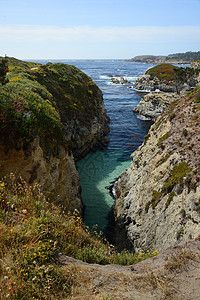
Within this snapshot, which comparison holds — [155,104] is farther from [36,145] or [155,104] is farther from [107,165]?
[36,145]

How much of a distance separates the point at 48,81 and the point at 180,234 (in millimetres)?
31960

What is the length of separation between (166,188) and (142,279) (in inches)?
356

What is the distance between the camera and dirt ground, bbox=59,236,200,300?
5090 millimetres

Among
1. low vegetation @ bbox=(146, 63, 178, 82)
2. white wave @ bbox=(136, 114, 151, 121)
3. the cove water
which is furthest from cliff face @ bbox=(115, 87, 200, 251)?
low vegetation @ bbox=(146, 63, 178, 82)

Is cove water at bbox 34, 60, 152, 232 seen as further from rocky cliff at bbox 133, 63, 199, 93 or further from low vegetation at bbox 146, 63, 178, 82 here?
low vegetation at bbox 146, 63, 178, 82

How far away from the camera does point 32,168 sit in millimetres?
13758

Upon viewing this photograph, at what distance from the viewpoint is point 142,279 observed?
5715mm

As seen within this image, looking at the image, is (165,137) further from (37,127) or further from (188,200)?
(37,127)

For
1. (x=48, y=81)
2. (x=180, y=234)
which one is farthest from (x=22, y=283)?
(x=48, y=81)

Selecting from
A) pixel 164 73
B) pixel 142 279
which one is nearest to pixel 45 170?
pixel 142 279

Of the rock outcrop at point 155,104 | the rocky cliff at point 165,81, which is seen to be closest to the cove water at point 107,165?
the rock outcrop at point 155,104

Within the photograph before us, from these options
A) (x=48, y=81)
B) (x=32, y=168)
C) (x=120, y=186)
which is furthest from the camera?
(x=48, y=81)

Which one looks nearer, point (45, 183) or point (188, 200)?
point (188, 200)

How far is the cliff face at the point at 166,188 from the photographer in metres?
Result: 11.4
